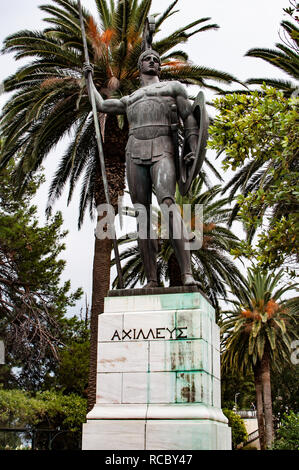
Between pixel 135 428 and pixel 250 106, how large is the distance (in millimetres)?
6171

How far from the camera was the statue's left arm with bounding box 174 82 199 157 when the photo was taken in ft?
21.9

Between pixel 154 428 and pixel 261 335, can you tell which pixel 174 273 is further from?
pixel 154 428

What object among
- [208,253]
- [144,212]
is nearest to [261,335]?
[208,253]

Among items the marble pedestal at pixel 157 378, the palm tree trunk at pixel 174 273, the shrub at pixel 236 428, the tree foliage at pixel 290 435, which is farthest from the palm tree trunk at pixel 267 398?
the marble pedestal at pixel 157 378

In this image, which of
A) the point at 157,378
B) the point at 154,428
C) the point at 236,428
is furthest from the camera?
the point at 236,428

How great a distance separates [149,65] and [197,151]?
52.7 inches

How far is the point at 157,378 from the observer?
5.76m

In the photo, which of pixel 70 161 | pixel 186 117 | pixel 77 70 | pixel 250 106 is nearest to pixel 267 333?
pixel 70 161

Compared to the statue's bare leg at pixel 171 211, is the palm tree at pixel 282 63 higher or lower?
higher

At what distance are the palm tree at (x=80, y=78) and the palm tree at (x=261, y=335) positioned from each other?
11272mm

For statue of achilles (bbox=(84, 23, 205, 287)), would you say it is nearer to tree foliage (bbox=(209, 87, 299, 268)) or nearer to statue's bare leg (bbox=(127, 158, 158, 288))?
statue's bare leg (bbox=(127, 158, 158, 288))

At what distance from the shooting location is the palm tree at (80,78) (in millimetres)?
15648

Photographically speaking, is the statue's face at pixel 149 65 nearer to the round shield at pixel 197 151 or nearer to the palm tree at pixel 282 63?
the round shield at pixel 197 151

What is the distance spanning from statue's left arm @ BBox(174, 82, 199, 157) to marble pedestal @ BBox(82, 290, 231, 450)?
71.8 inches
